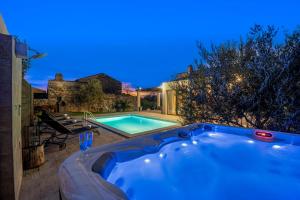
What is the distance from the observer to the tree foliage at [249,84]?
425cm

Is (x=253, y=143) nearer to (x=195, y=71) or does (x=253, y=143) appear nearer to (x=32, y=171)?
(x=195, y=71)

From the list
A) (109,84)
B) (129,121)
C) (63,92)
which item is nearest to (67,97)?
(63,92)

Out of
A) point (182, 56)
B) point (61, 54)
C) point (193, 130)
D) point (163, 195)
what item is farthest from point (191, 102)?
point (61, 54)

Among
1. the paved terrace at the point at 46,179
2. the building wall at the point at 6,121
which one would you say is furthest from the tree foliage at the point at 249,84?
the building wall at the point at 6,121

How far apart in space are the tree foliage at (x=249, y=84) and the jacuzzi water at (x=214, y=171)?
3.51ft

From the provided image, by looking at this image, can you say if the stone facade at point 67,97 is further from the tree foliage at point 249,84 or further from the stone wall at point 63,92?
the tree foliage at point 249,84

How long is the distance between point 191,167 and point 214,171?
0.46 metres

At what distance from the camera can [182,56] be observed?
214 ft

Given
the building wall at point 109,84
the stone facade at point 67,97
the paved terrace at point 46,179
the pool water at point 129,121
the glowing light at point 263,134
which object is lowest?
the paved terrace at point 46,179

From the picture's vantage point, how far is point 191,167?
355 centimetres

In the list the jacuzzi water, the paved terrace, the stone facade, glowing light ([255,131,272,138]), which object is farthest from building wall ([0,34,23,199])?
the stone facade

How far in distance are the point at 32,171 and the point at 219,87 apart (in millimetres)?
4808

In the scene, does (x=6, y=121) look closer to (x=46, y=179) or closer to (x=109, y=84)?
(x=46, y=179)

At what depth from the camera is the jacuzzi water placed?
272 cm
